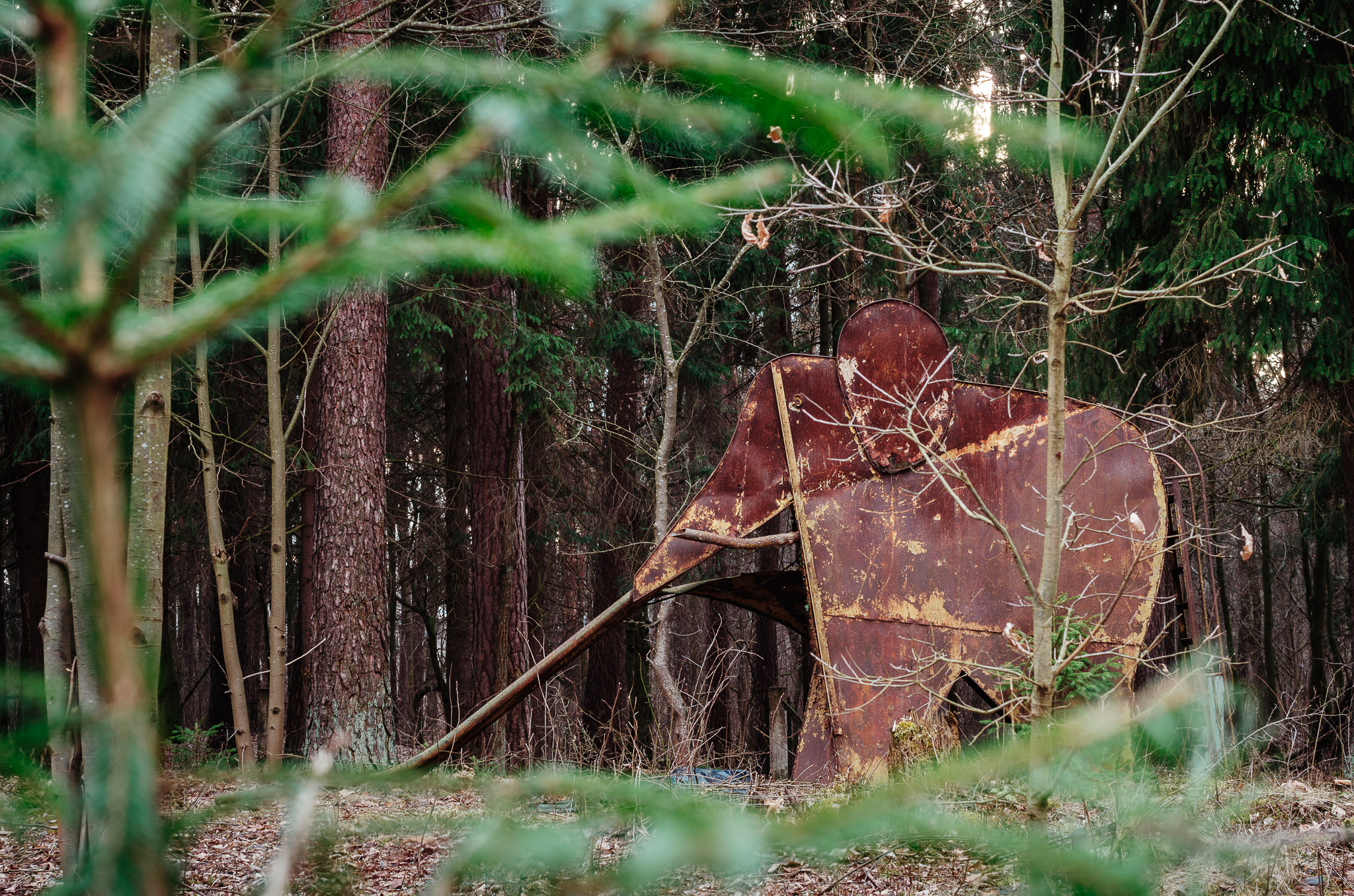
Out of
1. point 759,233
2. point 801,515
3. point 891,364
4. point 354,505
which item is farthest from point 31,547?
point 759,233

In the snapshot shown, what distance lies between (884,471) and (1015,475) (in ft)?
2.98

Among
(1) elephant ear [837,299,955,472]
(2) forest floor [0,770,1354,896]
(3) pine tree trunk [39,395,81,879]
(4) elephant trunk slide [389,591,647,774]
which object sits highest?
(1) elephant ear [837,299,955,472]

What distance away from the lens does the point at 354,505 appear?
31.9 feet

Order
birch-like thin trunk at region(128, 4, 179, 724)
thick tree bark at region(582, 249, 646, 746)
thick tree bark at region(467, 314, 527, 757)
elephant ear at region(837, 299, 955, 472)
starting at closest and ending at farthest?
birch-like thin trunk at region(128, 4, 179, 724)
elephant ear at region(837, 299, 955, 472)
thick tree bark at region(467, 314, 527, 757)
thick tree bark at region(582, 249, 646, 746)

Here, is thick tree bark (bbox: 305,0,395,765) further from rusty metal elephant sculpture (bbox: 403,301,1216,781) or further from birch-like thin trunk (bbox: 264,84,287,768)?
rusty metal elephant sculpture (bbox: 403,301,1216,781)

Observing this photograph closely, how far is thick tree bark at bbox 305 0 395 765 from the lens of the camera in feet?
30.4

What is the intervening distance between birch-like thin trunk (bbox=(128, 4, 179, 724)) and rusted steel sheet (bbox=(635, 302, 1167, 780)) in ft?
9.63

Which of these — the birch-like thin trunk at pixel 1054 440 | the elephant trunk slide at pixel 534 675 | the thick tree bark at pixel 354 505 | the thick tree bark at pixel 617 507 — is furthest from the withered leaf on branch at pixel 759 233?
the thick tree bark at pixel 617 507

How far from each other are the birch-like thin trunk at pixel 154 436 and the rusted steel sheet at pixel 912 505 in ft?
9.63

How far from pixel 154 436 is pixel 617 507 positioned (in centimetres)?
1163

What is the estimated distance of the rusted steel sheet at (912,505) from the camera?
244 inches

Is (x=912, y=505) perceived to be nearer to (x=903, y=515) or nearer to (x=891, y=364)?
(x=903, y=515)

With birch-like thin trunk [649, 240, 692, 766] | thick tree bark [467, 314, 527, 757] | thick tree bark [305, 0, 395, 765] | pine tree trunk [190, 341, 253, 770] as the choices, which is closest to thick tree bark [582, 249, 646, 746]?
thick tree bark [467, 314, 527, 757]

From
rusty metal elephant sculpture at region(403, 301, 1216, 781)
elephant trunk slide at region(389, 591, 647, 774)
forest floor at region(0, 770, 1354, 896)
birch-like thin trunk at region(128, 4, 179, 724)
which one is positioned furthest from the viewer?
rusty metal elephant sculpture at region(403, 301, 1216, 781)
